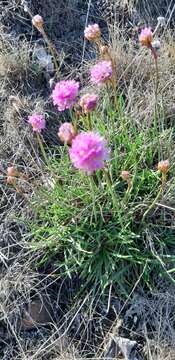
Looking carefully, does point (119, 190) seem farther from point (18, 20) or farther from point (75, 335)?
point (18, 20)

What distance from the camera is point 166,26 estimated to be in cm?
268

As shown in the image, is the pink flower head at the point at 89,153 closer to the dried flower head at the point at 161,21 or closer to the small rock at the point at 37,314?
the small rock at the point at 37,314

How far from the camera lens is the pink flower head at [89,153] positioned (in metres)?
1.55

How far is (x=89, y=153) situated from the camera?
154 centimetres

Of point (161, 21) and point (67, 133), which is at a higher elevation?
point (67, 133)

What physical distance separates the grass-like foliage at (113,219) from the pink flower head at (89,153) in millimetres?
461

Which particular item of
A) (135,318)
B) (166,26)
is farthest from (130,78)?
(135,318)

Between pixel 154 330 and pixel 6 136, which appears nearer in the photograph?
pixel 154 330

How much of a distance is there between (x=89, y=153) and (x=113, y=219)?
0.64 m

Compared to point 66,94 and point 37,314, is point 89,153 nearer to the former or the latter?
point 66,94

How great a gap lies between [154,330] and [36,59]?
1.34 metres

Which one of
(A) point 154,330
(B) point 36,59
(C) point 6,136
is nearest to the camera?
(A) point 154,330

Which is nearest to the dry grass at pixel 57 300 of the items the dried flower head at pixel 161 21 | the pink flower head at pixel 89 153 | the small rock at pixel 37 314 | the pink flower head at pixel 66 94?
the small rock at pixel 37 314

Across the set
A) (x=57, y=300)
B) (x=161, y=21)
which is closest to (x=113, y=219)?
(x=57, y=300)
